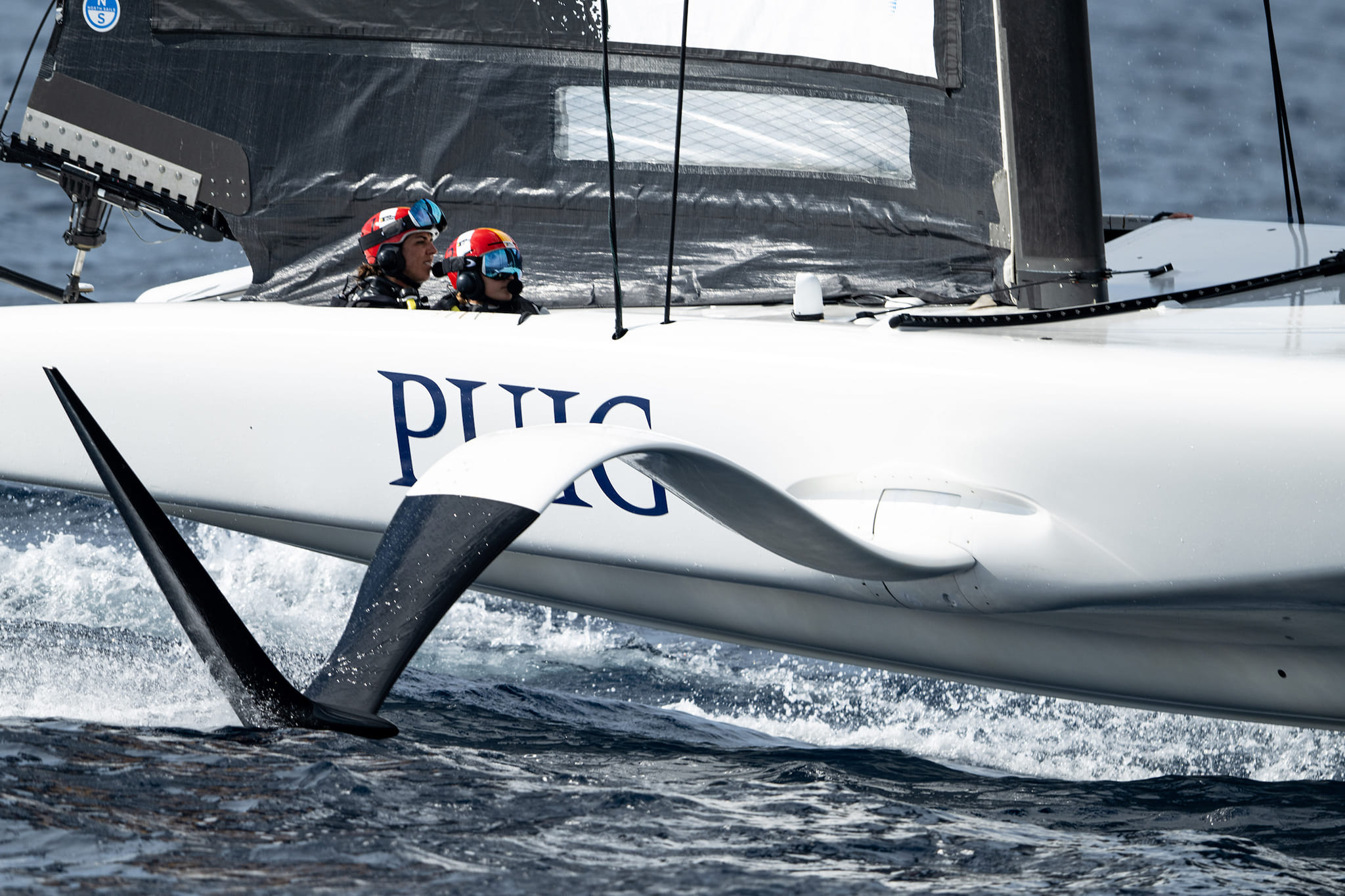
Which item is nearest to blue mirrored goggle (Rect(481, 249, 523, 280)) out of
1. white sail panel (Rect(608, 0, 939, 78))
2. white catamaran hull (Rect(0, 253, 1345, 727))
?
white catamaran hull (Rect(0, 253, 1345, 727))

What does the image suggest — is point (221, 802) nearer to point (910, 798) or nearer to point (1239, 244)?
point (910, 798)

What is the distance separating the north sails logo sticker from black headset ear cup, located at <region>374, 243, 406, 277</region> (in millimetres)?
981

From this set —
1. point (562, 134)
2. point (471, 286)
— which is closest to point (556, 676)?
point (471, 286)

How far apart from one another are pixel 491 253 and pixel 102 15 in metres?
1.33

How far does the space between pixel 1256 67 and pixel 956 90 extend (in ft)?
46.7

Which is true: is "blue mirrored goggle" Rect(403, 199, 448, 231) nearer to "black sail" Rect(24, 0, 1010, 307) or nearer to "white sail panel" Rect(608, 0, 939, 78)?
"black sail" Rect(24, 0, 1010, 307)

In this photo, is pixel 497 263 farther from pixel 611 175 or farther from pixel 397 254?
pixel 611 175

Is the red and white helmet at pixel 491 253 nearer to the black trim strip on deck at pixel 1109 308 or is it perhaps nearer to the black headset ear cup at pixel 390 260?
the black headset ear cup at pixel 390 260

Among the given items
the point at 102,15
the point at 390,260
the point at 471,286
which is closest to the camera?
the point at 471,286

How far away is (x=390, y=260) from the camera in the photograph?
3.31 metres

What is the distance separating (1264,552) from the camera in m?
2.13

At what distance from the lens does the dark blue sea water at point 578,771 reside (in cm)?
198

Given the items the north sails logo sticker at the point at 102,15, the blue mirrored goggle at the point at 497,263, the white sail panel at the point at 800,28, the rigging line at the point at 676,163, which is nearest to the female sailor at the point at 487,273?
the blue mirrored goggle at the point at 497,263

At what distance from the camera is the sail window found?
11.2ft
